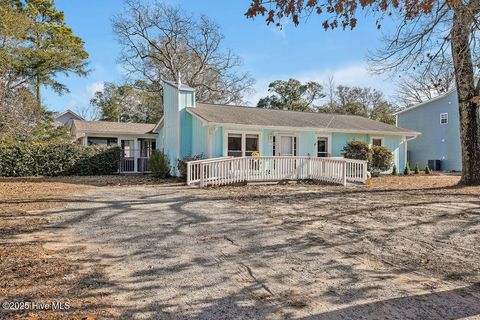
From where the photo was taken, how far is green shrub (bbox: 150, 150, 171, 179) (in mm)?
16906

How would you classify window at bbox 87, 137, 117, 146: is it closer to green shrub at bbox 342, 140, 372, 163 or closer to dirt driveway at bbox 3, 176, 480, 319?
green shrub at bbox 342, 140, 372, 163

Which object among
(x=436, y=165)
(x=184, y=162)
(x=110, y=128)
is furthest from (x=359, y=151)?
(x=110, y=128)

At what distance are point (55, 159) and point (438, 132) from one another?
85.2 ft

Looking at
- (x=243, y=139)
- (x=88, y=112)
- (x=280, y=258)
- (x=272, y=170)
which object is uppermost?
(x=88, y=112)

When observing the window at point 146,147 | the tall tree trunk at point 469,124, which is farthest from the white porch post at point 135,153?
the tall tree trunk at point 469,124

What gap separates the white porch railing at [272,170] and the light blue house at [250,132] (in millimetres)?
1953

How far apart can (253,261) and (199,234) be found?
4.80 feet

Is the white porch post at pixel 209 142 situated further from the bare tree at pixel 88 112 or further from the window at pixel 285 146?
the bare tree at pixel 88 112

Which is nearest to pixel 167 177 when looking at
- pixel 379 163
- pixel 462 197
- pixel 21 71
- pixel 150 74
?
pixel 379 163

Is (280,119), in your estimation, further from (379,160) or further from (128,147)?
(128,147)

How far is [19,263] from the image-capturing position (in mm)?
3924

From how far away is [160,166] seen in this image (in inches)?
666

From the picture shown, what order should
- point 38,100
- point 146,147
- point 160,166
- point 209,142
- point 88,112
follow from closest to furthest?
1. point 209,142
2. point 160,166
3. point 146,147
4. point 38,100
5. point 88,112

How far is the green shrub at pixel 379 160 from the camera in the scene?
17.9 meters
